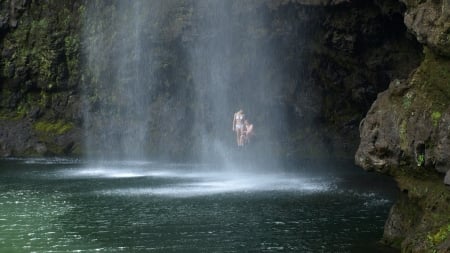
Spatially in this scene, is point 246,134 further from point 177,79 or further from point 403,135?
point 403,135

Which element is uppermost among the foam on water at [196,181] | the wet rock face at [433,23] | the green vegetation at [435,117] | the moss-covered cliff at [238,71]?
the moss-covered cliff at [238,71]

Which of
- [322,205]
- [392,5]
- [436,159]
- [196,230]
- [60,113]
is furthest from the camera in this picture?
[60,113]

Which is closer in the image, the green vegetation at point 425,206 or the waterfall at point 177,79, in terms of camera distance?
the green vegetation at point 425,206

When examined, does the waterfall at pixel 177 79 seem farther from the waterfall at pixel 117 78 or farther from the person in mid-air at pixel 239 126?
the person in mid-air at pixel 239 126

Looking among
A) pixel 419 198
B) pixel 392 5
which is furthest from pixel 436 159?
pixel 392 5

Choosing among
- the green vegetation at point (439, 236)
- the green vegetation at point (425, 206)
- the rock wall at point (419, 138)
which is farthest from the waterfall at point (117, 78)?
the green vegetation at point (439, 236)

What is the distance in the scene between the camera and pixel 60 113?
49062mm

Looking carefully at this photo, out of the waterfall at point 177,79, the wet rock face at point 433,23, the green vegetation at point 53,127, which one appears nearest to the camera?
the wet rock face at point 433,23

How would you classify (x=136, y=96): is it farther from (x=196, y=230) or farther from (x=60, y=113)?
(x=196, y=230)

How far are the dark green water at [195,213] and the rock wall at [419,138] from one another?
1.28m

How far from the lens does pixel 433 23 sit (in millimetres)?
13086

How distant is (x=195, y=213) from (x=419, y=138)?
25.4 ft

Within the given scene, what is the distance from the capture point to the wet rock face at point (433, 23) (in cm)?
1267

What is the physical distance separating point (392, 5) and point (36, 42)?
31.2 m
